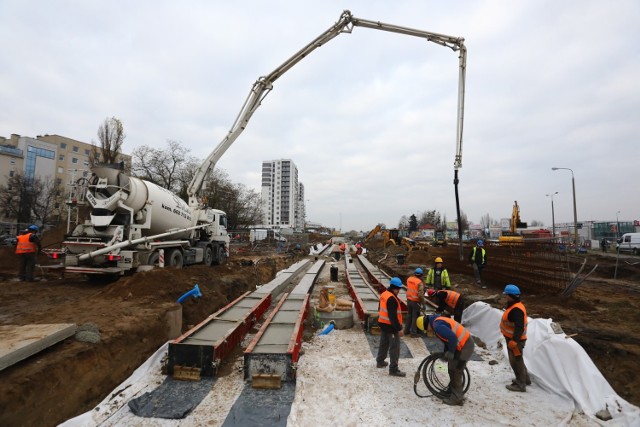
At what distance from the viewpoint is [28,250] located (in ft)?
30.6

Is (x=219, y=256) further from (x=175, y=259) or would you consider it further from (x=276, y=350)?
(x=276, y=350)

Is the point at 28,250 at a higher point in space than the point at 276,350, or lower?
higher

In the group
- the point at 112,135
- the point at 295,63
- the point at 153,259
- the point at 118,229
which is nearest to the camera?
the point at 118,229

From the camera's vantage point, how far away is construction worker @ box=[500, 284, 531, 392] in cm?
465

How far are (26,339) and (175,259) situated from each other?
7363 mm

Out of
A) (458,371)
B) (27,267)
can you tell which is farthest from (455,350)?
(27,267)

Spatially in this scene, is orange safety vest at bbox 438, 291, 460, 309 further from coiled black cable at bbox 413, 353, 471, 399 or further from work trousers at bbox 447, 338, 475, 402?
work trousers at bbox 447, 338, 475, 402

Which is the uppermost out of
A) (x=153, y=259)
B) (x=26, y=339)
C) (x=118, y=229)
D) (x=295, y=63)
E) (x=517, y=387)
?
(x=295, y=63)

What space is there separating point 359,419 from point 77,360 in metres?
3.96

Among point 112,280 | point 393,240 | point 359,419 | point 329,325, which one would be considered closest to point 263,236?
point 393,240

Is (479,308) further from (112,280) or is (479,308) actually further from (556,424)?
(112,280)

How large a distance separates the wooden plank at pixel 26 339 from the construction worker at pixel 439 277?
309 inches

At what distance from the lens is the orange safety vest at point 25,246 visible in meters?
9.04

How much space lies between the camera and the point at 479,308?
7504 mm
